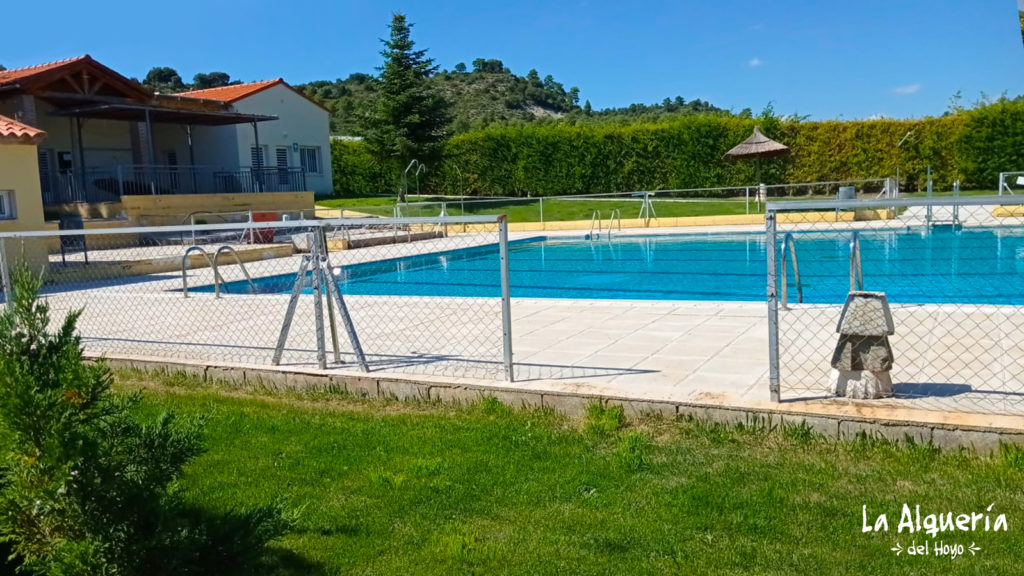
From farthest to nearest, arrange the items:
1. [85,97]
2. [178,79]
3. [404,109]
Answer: [178,79]
[404,109]
[85,97]

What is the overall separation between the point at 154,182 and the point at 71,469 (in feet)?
73.7

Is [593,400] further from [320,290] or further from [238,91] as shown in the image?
[238,91]

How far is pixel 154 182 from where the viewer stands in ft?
74.4

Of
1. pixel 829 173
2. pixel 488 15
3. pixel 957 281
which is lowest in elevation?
pixel 957 281

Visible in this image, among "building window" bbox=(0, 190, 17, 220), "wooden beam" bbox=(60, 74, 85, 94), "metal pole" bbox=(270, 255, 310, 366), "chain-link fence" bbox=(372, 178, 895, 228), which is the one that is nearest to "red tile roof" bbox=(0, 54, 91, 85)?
"wooden beam" bbox=(60, 74, 85, 94)

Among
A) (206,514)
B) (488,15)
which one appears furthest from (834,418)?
(488,15)

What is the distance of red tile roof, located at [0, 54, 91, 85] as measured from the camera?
2069 cm

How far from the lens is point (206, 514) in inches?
133

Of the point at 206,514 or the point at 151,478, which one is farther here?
the point at 206,514

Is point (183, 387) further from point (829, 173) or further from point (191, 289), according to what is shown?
point (829, 173)

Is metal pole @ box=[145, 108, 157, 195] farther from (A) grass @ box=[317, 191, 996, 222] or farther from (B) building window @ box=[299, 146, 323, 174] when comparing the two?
(B) building window @ box=[299, 146, 323, 174]

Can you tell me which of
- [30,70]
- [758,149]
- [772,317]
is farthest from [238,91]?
[772,317]

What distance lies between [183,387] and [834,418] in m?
4.65

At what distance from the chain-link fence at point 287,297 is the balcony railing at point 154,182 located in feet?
9.51
